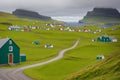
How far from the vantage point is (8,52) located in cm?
10088

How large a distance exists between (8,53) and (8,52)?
282mm

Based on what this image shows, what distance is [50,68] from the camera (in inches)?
3056

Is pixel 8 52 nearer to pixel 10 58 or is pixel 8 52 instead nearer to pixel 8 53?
pixel 8 53

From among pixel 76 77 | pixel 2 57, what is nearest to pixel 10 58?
pixel 2 57

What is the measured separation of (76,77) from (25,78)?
1751 centimetres

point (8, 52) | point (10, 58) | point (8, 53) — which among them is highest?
point (8, 52)

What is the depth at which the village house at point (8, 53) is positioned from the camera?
99169 mm

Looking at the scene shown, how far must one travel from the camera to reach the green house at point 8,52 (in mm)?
99188

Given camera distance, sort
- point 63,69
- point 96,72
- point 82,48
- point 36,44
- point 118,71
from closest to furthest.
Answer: point 118,71 → point 96,72 → point 63,69 → point 82,48 → point 36,44

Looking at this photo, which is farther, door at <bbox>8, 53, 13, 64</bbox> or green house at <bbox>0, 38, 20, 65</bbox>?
door at <bbox>8, 53, 13, 64</bbox>

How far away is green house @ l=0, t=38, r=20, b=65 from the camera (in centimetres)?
9919

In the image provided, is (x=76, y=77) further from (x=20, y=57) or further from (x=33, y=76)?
(x=20, y=57)

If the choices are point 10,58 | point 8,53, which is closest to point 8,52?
point 8,53

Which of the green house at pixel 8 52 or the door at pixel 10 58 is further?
the door at pixel 10 58
